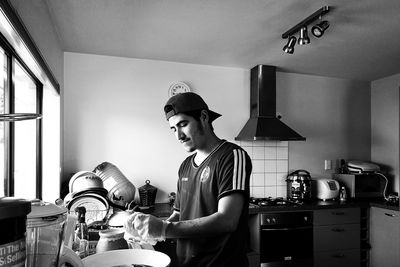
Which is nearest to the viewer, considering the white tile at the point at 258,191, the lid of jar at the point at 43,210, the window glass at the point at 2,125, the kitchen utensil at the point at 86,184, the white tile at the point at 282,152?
the lid of jar at the point at 43,210

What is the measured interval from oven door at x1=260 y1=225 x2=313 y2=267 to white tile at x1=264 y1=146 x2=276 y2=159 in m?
0.90

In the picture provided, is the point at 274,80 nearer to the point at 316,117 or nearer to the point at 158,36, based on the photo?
the point at 316,117

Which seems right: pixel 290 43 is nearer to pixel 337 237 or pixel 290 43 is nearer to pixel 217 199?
pixel 217 199

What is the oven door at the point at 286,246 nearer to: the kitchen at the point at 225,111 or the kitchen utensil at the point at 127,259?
the kitchen at the point at 225,111

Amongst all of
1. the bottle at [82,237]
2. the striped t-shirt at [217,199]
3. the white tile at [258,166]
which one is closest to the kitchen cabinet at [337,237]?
the white tile at [258,166]

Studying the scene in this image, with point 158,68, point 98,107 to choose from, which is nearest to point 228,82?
point 158,68

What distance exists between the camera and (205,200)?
1415 mm

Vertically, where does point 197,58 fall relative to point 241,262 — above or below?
above

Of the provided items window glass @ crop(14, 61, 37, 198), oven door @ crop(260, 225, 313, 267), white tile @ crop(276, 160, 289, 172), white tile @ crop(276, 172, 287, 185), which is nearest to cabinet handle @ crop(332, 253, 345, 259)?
oven door @ crop(260, 225, 313, 267)

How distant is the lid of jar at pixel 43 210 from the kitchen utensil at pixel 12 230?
7cm

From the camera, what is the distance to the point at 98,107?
3129 mm

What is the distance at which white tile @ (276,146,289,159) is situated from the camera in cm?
373

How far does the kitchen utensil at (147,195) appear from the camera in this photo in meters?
3.03

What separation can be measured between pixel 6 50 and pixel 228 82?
2452 mm
